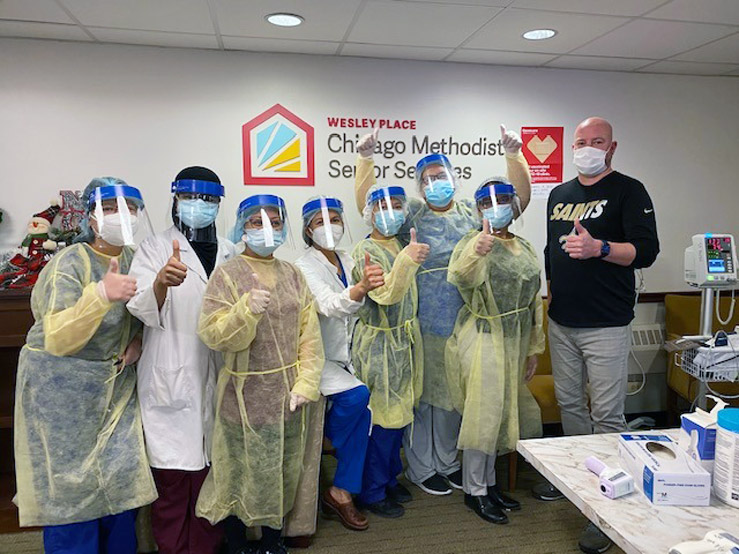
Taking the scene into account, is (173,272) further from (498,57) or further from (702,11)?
(702,11)

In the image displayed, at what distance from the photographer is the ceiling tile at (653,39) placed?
2752mm

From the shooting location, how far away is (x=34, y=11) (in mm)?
2492

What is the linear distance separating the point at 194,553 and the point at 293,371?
33.5 inches

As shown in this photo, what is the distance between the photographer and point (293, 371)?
1.99 m

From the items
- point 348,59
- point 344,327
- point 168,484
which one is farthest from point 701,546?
point 348,59

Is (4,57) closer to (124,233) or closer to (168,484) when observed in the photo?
(124,233)

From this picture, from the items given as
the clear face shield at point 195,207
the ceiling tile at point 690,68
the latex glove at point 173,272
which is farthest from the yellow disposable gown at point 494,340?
the ceiling tile at point 690,68

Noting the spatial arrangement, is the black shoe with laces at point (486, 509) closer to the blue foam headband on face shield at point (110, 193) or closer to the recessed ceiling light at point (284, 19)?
the blue foam headband on face shield at point (110, 193)

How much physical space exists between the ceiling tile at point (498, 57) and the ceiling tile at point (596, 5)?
2.21 ft

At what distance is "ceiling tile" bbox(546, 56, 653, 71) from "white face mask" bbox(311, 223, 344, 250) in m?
2.03

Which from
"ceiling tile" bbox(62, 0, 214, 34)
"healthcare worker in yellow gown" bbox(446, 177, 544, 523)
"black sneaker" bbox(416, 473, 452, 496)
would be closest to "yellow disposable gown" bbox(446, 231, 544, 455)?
"healthcare worker in yellow gown" bbox(446, 177, 544, 523)

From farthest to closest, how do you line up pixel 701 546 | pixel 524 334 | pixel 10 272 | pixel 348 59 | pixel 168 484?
pixel 348 59 → pixel 10 272 → pixel 524 334 → pixel 168 484 → pixel 701 546

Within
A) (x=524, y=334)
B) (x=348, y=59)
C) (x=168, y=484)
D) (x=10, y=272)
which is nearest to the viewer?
(x=168, y=484)

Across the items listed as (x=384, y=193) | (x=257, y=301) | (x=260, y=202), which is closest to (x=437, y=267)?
(x=384, y=193)
